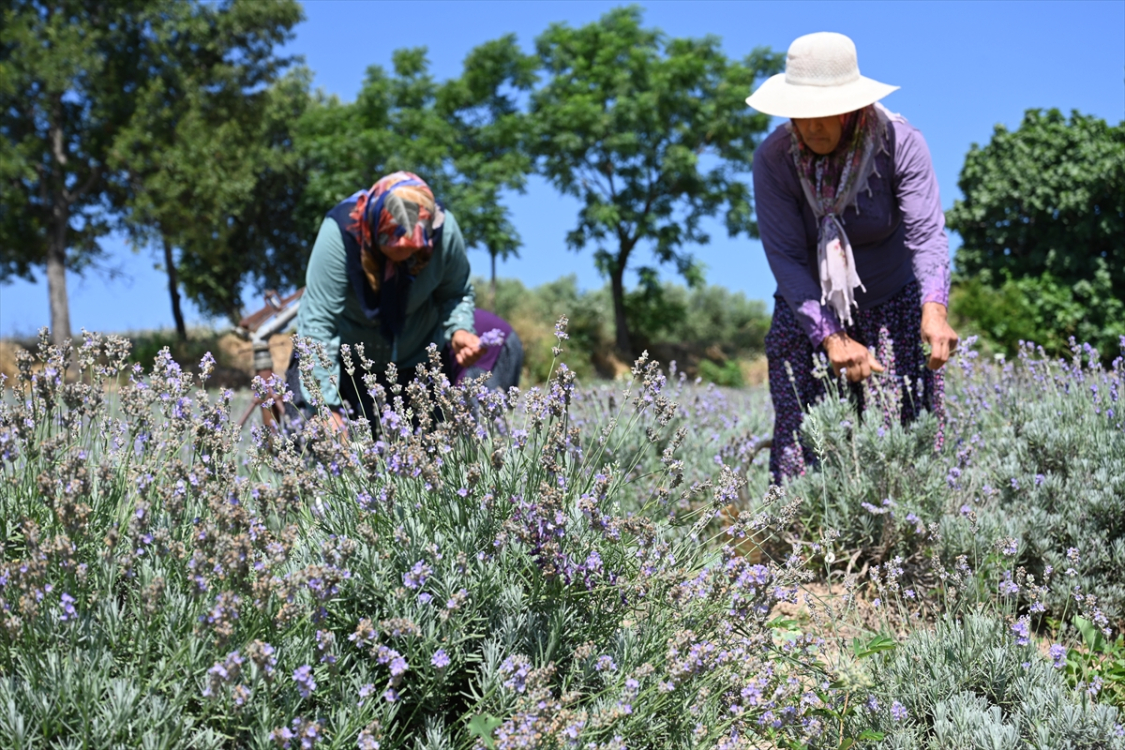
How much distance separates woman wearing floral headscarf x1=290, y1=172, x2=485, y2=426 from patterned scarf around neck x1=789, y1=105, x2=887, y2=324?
142 centimetres

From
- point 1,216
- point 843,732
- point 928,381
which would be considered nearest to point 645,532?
point 843,732

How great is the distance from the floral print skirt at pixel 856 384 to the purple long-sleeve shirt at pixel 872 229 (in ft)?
0.23

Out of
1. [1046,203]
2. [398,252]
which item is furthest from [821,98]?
[1046,203]

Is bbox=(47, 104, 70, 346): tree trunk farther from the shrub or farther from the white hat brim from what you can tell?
the shrub

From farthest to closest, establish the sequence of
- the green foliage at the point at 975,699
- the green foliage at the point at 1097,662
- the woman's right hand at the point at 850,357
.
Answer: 1. the woman's right hand at the point at 850,357
2. the green foliage at the point at 1097,662
3. the green foliage at the point at 975,699

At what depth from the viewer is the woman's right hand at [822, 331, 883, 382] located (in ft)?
10.9

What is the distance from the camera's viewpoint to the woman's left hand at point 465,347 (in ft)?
12.2

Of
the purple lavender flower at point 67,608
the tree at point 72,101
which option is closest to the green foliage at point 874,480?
the purple lavender flower at point 67,608

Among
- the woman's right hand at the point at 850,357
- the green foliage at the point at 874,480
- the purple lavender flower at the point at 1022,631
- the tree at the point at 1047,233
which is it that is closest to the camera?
the purple lavender flower at the point at 1022,631

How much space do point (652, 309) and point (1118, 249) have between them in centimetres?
1546

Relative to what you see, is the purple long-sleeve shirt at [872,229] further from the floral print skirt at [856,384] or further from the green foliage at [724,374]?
the green foliage at [724,374]

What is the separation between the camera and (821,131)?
11.0 ft

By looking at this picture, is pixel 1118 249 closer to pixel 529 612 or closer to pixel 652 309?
pixel 652 309

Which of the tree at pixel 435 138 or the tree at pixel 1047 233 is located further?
the tree at pixel 435 138
